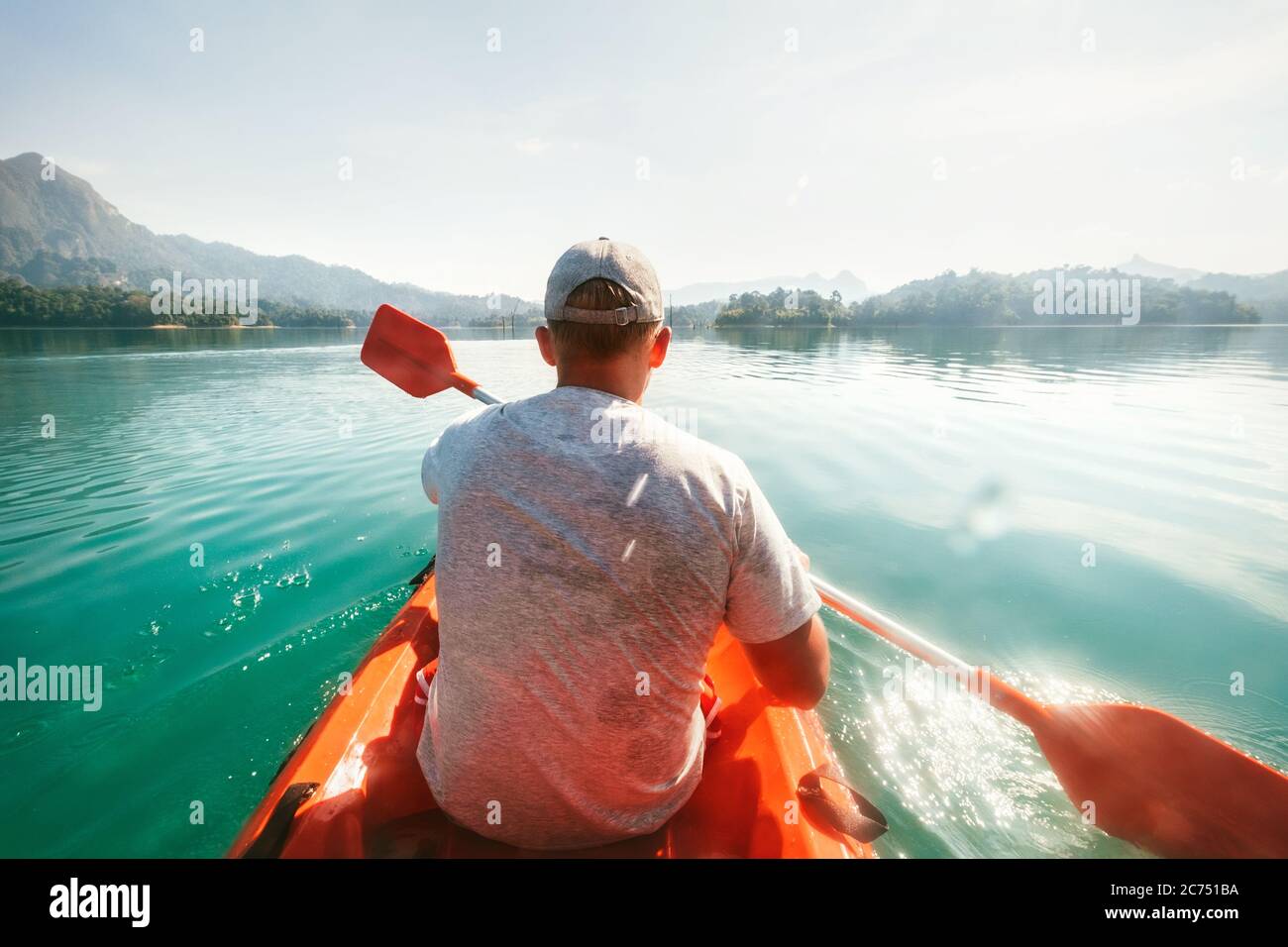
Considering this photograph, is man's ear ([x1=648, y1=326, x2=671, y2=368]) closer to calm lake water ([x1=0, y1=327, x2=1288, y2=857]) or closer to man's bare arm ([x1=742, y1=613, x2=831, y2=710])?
man's bare arm ([x1=742, y1=613, x2=831, y2=710])

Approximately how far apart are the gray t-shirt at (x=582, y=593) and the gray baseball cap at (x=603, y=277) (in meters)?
0.25

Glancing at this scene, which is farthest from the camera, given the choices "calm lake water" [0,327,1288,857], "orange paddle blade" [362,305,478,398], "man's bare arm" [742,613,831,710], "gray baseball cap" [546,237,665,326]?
"orange paddle blade" [362,305,478,398]

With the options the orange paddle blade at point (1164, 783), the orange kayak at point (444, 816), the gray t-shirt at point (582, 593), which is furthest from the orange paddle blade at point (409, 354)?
the orange paddle blade at point (1164, 783)

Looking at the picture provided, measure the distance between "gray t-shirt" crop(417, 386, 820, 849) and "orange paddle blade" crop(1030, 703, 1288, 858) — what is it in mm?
2405

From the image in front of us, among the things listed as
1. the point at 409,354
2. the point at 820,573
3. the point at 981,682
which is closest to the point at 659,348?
the point at 981,682

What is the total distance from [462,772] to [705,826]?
3.97 ft

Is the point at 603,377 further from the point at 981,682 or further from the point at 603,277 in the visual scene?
the point at 981,682

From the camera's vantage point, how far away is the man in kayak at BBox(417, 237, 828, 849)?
52.2 inches

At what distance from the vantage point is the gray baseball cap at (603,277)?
155cm

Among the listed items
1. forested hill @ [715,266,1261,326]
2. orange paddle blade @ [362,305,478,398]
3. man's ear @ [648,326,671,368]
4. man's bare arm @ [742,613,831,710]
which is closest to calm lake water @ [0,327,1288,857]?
man's bare arm @ [742,613,831,710]

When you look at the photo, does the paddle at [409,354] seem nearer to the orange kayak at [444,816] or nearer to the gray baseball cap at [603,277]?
the orange kayak at [444,816]

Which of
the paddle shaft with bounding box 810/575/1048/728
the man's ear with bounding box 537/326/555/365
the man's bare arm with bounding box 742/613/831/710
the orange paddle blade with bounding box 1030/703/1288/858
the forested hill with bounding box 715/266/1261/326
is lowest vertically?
the orange paddle blade with bounding box 1030/703/1288/858

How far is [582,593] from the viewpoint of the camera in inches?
52.7

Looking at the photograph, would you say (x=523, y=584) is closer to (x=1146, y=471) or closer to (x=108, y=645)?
(x=108, y=645)
